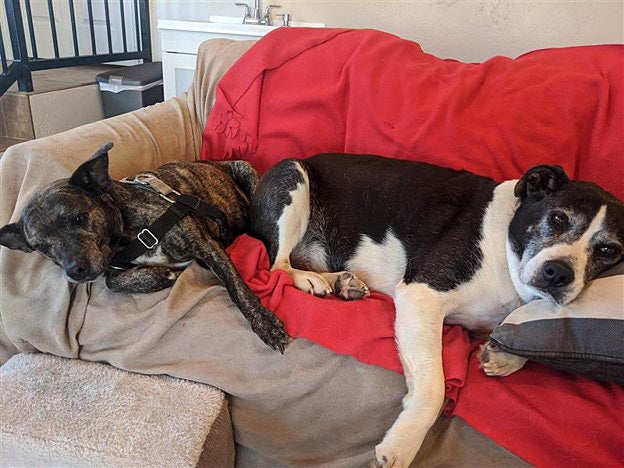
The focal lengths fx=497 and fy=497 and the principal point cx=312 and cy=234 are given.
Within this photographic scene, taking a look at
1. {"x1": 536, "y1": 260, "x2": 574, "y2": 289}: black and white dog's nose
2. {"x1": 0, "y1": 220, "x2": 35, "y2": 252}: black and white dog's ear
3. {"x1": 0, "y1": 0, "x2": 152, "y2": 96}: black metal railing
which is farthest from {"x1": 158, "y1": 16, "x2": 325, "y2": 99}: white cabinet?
{"x1": 536, "y1": 260, "x2": 574, "y2": 289}: black and white dog's nose

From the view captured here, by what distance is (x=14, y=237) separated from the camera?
146 centimetres

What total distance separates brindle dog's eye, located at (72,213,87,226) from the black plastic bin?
2102 mm

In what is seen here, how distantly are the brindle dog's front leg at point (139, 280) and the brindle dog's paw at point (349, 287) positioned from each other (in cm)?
54

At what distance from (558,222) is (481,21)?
5.14 ft

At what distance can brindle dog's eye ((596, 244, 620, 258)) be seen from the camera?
133 centimetres

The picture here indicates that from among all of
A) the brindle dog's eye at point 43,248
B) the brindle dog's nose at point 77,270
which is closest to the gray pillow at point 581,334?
the brindle dog's nose at point 77,270

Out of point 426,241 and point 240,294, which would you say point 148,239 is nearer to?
point 240,294

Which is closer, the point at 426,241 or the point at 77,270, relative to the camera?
the point at 77,270

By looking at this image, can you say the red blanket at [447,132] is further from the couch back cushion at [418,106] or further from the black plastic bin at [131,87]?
the black plastic bin at [131,87]

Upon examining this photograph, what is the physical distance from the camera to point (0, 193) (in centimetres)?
162

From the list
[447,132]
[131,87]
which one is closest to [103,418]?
[447,132]

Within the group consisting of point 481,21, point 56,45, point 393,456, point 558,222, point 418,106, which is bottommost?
point 393,456

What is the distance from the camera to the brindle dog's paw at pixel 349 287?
165 cm

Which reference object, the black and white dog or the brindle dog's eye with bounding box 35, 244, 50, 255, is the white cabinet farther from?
the brindle dog's eye with bounding box 35, 244, 50, 255
